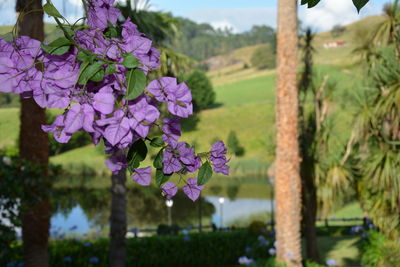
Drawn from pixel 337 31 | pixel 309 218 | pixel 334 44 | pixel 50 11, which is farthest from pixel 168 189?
pixel 337 31

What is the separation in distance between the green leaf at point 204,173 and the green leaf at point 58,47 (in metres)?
0.38

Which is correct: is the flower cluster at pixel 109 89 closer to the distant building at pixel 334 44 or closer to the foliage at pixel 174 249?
the foliage at pixel 174 249

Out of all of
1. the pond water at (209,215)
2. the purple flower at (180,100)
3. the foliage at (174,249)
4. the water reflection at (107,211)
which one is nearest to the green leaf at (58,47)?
the purple flower at (180,100)

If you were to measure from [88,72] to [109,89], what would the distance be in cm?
5

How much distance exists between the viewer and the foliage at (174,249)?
12.1 metres

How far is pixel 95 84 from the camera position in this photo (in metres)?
1.19

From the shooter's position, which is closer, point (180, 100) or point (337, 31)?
point (180, 100)

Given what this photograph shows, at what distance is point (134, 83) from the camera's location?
3.48 ft

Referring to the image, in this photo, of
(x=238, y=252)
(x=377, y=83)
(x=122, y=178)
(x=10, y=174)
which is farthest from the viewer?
(x=238, y=252)

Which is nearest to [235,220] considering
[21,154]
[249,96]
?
[21,154]

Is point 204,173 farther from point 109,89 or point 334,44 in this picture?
point 334,44

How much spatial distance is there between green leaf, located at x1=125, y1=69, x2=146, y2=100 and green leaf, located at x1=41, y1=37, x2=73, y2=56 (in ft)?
0.60

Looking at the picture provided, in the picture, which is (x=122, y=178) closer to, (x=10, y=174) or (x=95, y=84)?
(x=10, y=174)

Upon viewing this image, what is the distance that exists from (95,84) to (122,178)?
27.1 ft
